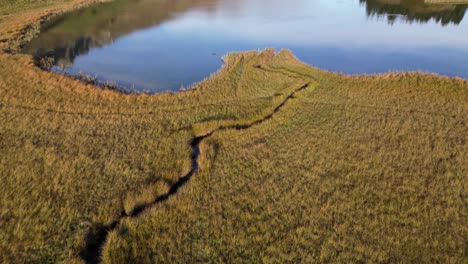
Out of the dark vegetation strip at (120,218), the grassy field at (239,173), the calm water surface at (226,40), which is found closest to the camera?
the dark vegetation strip at (120,218)

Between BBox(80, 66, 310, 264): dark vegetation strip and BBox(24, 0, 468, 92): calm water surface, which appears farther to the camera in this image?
BBox(24, 0, 468, 92): calm water surface

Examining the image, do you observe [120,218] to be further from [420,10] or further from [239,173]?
[420,10]

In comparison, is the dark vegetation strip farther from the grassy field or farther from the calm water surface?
the calm water surface

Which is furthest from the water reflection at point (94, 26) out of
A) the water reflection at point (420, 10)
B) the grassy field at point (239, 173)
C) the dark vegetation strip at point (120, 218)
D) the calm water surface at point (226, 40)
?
the water reflection at point (420, 10)

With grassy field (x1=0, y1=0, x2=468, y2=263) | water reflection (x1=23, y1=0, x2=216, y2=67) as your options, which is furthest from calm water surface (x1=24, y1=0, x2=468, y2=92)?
grassy field (x1=0, y1=0, x2=468, y2=263)

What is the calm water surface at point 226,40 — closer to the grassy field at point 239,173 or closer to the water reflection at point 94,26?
the water reflection at point 94,26

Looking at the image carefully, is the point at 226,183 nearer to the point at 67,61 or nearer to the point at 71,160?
the point at 71,160
